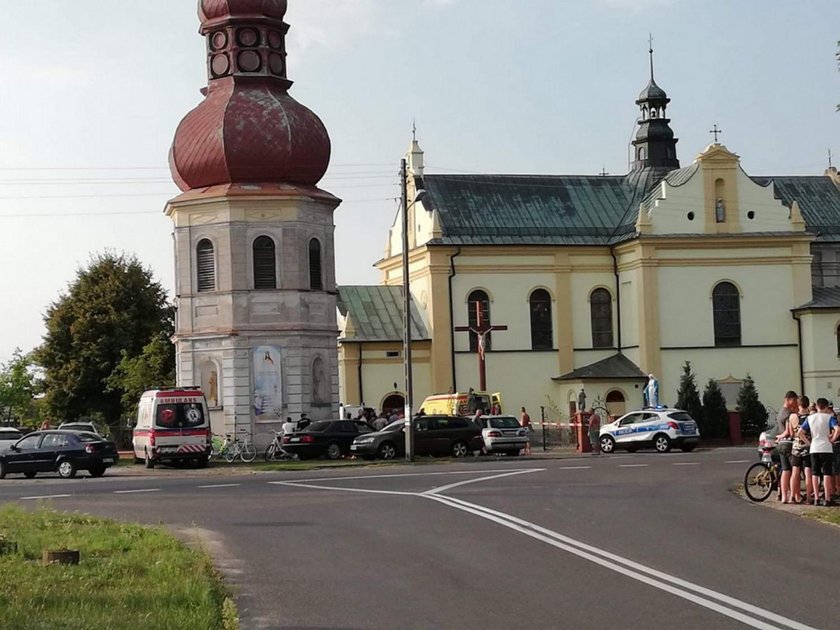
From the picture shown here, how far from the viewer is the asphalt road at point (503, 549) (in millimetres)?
12195

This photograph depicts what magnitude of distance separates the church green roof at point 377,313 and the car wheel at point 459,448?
16907 millimetres

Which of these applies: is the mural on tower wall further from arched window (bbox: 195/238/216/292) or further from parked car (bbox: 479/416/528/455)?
parked car (bbox: 479/416/528/455)

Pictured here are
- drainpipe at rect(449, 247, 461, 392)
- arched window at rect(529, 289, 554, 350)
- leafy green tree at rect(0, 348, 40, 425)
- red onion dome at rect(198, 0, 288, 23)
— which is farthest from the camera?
leafy green tree at rect(0, 348, 40, 425)

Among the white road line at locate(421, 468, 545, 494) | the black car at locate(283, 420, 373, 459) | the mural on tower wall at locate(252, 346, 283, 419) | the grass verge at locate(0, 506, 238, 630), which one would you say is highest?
the mural on tower wall at locate(252, 346, 283, 419)

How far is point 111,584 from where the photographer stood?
1402 centimetres

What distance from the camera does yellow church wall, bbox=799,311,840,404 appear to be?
63.3 meters

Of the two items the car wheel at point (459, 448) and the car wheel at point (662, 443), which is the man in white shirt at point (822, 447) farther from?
the car wheel at point (662, 443)

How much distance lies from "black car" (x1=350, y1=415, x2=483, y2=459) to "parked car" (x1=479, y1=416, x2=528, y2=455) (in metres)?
0.46

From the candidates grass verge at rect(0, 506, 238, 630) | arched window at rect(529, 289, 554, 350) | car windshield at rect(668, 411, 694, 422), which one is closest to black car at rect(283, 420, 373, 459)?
car windshield at rect(668, 411, 694, 422)

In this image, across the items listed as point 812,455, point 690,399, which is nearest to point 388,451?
point 690,399

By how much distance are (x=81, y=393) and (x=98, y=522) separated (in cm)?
5574

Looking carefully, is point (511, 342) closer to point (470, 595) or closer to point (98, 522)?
point (98, 522)

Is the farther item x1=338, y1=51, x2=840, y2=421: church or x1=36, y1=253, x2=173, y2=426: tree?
x1=36, y1=253, x2=173, y2=426: tree

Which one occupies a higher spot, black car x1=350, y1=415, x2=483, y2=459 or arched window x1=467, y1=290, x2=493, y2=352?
arched window x1=467, y1=290, x2=493, y2=352
